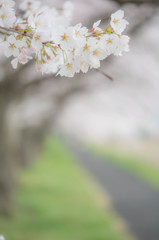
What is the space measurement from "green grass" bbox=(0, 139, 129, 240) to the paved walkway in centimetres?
36

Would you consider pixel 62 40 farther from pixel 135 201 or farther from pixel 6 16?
pixel 135 201

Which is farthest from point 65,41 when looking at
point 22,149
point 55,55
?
point 22,149

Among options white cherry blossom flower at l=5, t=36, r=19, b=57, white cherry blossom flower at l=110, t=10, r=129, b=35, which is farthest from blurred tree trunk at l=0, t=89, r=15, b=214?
white cherry blossom flower at l=110, t=10, r=129, b=35

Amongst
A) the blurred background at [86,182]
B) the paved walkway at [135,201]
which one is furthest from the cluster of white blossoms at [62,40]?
the paved walkway at [135,201]

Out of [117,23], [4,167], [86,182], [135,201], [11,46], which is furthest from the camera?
[86,182]

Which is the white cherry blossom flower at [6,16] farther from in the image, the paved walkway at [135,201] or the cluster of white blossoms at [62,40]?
the paved walkway at [135,201]

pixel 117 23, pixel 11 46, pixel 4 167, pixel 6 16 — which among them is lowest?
pixel 4 167

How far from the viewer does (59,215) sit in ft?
27.7

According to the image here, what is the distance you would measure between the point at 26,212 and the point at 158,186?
534 centimetres

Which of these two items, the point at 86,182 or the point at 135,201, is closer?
the point at 135,201

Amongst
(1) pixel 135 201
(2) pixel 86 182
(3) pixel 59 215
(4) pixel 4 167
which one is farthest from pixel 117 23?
(2) pixel 86 182

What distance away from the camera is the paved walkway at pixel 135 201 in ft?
23.8

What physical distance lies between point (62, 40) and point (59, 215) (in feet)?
23.1

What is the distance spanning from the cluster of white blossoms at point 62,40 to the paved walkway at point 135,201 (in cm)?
538
